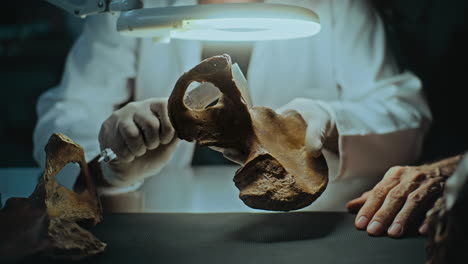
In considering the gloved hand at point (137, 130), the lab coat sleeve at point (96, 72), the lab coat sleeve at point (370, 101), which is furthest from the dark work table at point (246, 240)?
the lab coat sleeve at point (96, 72)

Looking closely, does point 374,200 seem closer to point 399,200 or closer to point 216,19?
point 399,200

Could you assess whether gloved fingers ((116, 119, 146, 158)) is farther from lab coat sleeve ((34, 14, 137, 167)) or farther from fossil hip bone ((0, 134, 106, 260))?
lab coat sleeve ((34, 14, 137, 167))

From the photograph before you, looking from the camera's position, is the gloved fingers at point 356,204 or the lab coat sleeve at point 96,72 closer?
the gloved fingers at point 356,204

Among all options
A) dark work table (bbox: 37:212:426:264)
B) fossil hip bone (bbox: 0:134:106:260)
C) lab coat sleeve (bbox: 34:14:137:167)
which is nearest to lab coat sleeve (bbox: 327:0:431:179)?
dark work table (bbox: 37:212:426:264)

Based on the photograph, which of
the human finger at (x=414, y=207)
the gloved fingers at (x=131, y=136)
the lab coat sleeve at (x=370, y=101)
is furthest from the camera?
the lab coat sleeve at (x=370, y=101)

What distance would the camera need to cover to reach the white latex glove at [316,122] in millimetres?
848

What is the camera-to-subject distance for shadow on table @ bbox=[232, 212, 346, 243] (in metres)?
0.80

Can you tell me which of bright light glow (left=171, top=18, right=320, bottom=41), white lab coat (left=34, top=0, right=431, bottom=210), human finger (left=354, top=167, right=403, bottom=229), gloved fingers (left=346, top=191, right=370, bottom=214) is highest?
bright light glow (left=171, top=18, right=320, bottom=41)

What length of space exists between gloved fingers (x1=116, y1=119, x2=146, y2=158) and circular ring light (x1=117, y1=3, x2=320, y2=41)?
0.18 m

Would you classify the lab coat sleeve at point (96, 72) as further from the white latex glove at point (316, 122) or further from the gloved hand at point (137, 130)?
the white latex glove at point (316, 122)

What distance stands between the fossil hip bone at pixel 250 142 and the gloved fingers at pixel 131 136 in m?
0.15

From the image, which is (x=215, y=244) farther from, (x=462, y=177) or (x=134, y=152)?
(x=462, y=177)

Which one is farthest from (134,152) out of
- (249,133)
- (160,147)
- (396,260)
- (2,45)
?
(2,45)

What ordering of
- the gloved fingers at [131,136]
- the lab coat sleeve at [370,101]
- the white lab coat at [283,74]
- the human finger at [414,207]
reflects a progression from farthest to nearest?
1. the white lab coat at [283,74]
2. the lab coat sleeve at [370,101]
3. the gloved fingers at [131,136]
4. the human finger at [414,207]
